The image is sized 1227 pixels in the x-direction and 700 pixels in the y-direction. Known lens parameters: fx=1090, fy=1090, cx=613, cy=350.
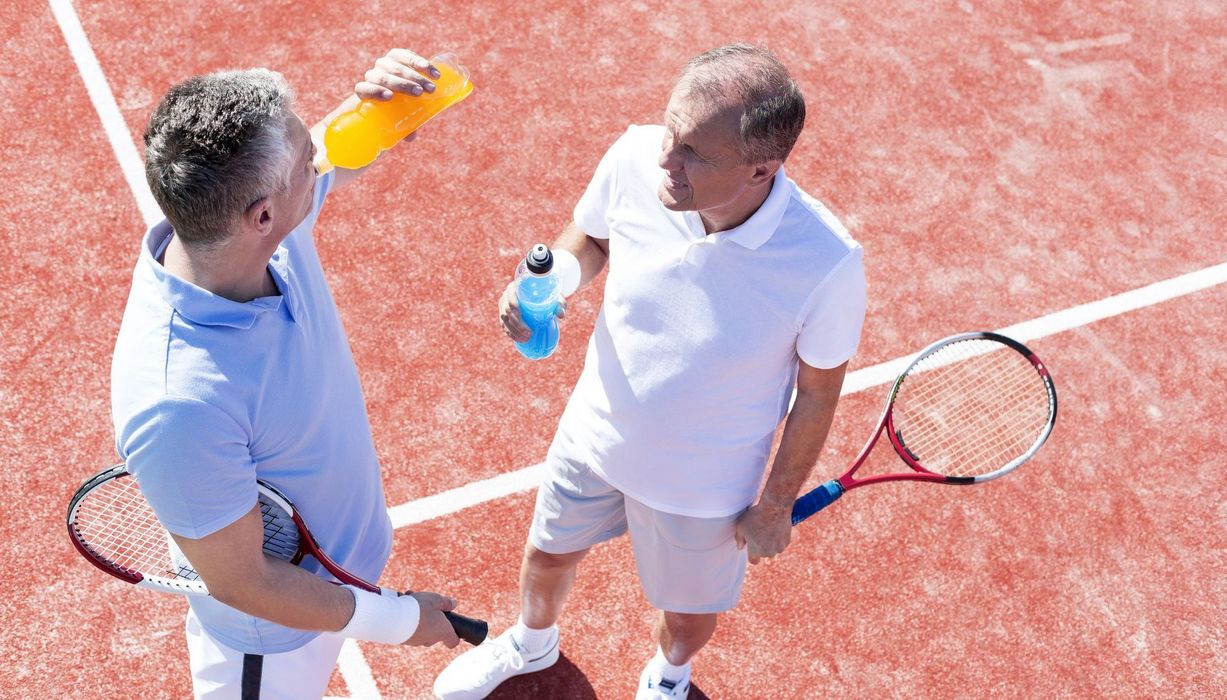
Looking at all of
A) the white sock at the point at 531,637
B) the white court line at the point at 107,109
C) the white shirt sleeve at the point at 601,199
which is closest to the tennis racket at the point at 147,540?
the white sock at the point at 531,637

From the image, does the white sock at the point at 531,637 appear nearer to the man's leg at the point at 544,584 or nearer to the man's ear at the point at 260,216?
the man's leg at the point at 544,584

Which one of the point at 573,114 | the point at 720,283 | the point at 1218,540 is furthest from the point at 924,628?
the point at 573,114

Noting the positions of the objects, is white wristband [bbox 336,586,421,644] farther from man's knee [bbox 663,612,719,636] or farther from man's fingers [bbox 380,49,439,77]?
man's fingers [bbox 380,49,439,77]

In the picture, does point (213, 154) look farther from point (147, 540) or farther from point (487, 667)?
point (487, 667)

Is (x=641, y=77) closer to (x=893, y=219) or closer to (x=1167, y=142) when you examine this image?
(x=893, y=219)

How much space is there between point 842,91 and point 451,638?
5161 millimetres

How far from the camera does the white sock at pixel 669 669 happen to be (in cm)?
450

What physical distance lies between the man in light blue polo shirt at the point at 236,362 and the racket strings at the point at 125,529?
27.2 inches

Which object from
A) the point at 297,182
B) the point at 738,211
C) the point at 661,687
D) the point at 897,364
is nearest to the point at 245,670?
the point at 297,182

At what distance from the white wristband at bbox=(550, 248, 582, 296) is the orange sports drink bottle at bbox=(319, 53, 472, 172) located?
0.65 metres

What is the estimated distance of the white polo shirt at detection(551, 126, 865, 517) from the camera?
333 cm

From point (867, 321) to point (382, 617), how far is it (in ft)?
12.4

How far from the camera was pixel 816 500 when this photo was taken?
3.79 metres

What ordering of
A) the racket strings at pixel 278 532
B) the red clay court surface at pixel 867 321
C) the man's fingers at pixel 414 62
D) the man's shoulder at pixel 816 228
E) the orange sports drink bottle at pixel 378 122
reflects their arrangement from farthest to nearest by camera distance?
the red clay court surface at pixel 867 321 < the orange sports drink bottle at pixel 378 122 < the man's fingers at pixel 414 62 < the man's shoulder at pixel 816 228 < the racket strings at pixel 278 532
